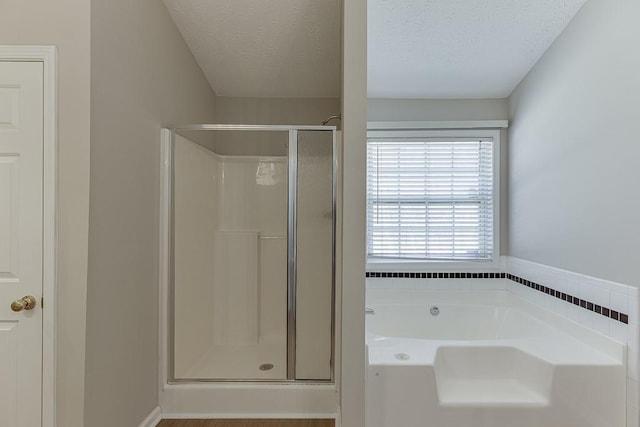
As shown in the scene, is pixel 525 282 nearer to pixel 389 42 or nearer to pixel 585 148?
pixel 585 148

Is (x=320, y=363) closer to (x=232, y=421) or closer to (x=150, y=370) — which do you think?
(x=232, y=421)

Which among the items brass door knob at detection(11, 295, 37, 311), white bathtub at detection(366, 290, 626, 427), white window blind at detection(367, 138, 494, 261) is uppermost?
white window blind at detection(367, 138, 494, 261)

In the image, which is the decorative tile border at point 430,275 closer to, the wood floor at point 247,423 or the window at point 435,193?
the window at point 435,193

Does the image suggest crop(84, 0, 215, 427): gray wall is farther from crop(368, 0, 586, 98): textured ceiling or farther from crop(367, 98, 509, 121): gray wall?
crop(367, 98, 509, 121): gray wall

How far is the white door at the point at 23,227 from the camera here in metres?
1.54

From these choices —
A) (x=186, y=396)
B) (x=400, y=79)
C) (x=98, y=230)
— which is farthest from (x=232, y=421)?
(x=400, y=79)

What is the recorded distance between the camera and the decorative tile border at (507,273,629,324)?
1.92 meters

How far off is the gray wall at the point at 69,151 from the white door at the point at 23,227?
0.30ft

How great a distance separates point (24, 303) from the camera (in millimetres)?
1521

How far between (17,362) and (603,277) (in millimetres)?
3038

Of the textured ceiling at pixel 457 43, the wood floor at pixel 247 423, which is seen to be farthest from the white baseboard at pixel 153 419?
the textured ceiling at pixel 457 43

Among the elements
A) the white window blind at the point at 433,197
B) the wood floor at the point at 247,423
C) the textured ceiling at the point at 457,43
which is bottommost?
the wood floor at the point at 247,423

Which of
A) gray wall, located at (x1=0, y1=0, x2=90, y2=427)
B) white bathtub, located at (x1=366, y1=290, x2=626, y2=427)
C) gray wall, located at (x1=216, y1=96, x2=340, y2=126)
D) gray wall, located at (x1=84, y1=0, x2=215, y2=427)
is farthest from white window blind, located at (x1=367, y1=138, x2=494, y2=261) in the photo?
gray wall, located at (x1=0, y1=0, x2=90, y2=427)

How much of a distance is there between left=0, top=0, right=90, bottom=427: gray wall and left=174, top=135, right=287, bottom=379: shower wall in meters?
1.13
